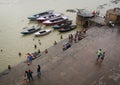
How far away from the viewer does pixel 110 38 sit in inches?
884

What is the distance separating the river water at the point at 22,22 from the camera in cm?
2422

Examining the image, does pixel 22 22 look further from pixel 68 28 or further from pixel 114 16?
pixel 114 16

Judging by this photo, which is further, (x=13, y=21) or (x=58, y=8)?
(x=58, y=8)

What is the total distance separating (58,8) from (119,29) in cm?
2001

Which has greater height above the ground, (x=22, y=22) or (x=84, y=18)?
(x=84, y=18)

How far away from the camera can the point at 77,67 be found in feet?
54.9

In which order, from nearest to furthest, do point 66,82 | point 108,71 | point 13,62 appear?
point 66,82
point 108,71
point 13,62

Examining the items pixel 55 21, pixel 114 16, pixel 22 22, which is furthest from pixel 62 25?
pixel 114 16

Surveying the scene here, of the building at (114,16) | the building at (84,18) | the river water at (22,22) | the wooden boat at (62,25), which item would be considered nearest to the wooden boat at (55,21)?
the wooden boat at (62,25)

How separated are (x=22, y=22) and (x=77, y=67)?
66.8 ft

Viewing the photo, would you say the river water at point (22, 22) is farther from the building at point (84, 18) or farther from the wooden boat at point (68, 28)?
the building at point (84, 18)

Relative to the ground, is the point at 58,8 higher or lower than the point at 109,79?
higher

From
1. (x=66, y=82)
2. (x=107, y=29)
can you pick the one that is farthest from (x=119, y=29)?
(x=66, y=82)

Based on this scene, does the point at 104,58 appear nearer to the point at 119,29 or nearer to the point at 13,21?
the point at 119,29
